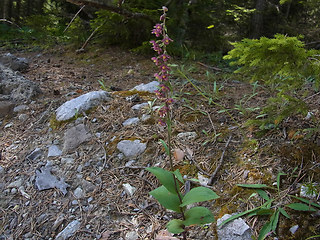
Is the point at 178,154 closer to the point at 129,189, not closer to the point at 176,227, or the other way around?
the point at 129,189

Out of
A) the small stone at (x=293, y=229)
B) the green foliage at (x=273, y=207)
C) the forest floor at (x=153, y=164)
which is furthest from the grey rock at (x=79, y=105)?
the small stone at (x=293, y=229)

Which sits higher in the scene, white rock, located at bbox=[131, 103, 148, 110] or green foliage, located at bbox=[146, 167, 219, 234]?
green foliage, located at bbox=[146, 167, 219, 234]

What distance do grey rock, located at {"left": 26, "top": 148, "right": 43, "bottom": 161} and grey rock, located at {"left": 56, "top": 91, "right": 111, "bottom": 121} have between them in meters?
0.51

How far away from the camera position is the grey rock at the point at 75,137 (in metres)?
2.75

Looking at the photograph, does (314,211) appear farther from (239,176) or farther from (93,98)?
(93,98)

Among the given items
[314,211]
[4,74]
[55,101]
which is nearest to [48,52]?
[4,74]

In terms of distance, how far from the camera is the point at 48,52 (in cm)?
655

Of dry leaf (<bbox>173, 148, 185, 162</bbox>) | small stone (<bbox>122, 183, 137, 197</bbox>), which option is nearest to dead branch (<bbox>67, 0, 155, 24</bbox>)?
dry leaf (<bbox>173, 148, 185, 162</bbox>)

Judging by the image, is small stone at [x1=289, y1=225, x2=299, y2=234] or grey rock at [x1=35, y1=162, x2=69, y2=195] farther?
grey rock at [x1=35, y1=162, x2=69, y2=195]

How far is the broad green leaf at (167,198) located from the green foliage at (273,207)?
0.33 meters

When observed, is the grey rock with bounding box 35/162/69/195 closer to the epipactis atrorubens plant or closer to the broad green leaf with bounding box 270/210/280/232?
the epipactis atrorubens plant

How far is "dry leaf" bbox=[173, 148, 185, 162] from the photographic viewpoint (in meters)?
2.36

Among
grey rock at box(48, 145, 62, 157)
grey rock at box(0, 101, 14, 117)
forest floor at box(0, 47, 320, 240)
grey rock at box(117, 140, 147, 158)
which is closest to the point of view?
forest floor at box(0, 47, 320, 240)

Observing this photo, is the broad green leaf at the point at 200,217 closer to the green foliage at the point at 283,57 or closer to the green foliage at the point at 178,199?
the green foliage at the point at 178,199
